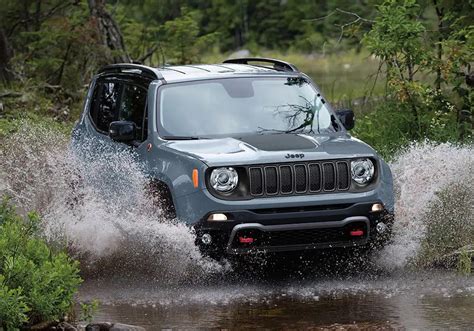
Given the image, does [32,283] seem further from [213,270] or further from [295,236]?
[295,236]

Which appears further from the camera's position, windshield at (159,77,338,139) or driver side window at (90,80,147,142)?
driver side window at (90,80,147,142)

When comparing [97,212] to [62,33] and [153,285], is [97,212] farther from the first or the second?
[62,33]

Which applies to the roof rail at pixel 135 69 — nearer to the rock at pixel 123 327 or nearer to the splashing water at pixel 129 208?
the splashing water at pixel 129 208

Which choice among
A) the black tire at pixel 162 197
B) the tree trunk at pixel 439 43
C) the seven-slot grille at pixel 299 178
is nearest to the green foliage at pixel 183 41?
the tree trunk at pixel 439 43

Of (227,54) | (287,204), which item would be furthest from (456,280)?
(227,54)

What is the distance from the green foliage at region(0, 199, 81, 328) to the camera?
7.44m

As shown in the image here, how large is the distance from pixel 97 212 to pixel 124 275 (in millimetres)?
783

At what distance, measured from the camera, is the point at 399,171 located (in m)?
12.3

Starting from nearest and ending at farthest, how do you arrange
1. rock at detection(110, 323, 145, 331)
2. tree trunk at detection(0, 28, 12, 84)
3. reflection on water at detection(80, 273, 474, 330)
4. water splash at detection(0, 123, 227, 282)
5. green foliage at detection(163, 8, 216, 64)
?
rock at detection(110, 323, 145, 331) < reflection on water at detection(80, 273, 474, 330) < water splash at detection(0, 123, 227, 282) < tree trunk at detection(0, 28, 12, 84) < green foliage at detection(163, 8, 216, 64)

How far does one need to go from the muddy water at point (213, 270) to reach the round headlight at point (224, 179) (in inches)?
18.2

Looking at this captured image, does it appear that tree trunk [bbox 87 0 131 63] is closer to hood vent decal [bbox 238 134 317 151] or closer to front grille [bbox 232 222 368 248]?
hood vent decal [bbox 238 134 317 151]

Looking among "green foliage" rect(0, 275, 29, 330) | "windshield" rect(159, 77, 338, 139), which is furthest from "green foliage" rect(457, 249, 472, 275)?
"green foliage" rect(0, 275, 29, 330)

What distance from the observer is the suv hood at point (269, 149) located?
984 cm

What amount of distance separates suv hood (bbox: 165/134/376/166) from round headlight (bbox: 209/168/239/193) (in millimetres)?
65
